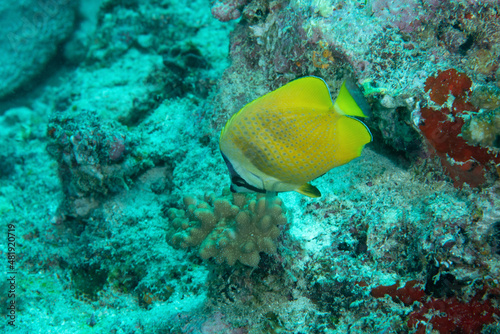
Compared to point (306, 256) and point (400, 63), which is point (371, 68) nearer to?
point (400, 63)

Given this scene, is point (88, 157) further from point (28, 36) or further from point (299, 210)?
point (28, 36)

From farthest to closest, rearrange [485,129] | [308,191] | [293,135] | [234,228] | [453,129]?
[234,228]
[453,129]
[485,129]
[308,191]
[293,135]

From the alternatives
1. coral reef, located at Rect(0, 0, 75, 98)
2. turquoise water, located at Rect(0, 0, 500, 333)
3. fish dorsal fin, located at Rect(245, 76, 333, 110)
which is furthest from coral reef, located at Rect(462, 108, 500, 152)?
coral reef, located at Rect(0, 0, 75, 98)

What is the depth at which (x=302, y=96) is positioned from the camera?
5.35ft

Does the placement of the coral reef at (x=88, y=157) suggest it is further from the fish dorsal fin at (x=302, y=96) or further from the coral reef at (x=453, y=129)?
the coral reef at (x=453, y=129)

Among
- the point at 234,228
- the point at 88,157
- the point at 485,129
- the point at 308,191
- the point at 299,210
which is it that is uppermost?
the point at 485,129

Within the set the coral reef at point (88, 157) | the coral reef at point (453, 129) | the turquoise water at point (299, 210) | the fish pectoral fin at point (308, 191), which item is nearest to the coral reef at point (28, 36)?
the turquoise water at point (299, 210)

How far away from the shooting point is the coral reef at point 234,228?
2268 mm

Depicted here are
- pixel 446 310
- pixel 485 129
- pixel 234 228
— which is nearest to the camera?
pixel 446 310

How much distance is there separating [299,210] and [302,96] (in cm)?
126

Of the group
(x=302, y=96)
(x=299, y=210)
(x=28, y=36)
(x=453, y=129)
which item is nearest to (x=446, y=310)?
(x=299, y=210)

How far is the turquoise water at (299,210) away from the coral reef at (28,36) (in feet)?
17.9

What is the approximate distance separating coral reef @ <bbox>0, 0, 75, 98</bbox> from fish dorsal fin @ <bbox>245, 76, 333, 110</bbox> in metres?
9.40

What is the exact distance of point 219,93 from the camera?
12.1ft
